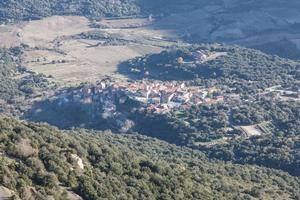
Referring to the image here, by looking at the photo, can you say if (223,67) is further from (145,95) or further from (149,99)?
(149,99)

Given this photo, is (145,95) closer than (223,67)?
Yes

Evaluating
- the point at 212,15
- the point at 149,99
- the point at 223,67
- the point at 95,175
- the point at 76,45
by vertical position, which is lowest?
the point at 76,45

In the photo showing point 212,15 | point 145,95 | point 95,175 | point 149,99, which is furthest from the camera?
point 212,15

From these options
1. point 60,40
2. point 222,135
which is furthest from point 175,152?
point 60,40

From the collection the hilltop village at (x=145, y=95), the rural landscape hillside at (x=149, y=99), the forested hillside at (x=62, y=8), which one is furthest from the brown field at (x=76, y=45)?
the hilltop village at (x=145, y=95)

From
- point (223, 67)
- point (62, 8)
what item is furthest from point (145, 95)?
point (62, 8)

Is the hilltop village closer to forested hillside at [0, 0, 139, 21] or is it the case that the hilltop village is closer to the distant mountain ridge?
the distant mountain ridge
